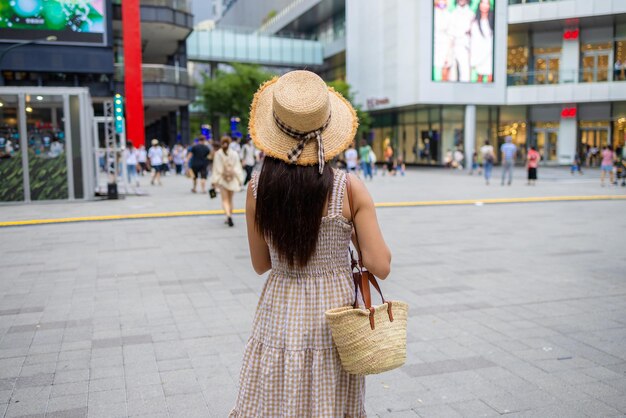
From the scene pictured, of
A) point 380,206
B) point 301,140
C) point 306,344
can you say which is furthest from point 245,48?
point 306,344

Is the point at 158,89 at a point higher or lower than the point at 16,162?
higher

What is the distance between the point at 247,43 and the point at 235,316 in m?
44.4

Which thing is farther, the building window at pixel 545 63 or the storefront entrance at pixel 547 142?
the storefront entrance at pixel 547 142

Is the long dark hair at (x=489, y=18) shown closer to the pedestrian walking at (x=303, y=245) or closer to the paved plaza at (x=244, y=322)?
the paved plaza at (x=244, y=322)

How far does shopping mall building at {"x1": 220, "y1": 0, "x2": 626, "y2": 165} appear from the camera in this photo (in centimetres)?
3481

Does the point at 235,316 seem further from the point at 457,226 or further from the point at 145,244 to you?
the point at 457,226

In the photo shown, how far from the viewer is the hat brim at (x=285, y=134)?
7.12 feet

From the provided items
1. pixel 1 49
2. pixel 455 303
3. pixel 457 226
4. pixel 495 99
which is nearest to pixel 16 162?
pixel 457 226

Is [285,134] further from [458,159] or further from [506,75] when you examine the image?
[506,75]

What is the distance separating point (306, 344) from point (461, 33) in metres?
35.7

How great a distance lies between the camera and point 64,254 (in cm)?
859

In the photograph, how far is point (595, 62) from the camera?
119 ft

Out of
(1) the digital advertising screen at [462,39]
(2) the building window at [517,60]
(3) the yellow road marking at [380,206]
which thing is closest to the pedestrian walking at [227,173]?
(3) the yellow road marking at [380,206]

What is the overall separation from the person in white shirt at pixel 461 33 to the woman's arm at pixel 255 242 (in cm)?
3497
